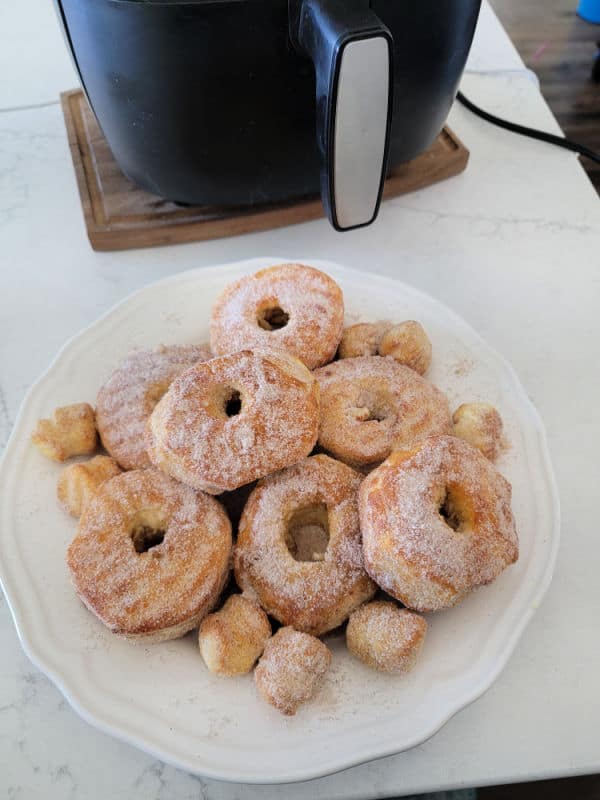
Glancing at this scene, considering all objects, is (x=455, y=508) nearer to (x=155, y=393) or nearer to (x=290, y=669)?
(x=290, y=669)

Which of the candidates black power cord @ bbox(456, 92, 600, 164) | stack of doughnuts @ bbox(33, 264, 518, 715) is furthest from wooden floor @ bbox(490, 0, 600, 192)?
stack of doughnuts @ bbox(33, 264, 518, 715)

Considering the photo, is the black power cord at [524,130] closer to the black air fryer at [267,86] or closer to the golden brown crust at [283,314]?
the black air fryer at [267,86]

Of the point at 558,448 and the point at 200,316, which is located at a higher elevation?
the point at 200,316

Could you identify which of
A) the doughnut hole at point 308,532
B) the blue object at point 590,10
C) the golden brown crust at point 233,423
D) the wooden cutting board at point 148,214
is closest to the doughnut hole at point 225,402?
the golden brown crust at point 233,423

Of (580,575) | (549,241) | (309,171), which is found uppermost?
(309,171)

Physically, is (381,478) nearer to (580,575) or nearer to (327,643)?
(327,643)

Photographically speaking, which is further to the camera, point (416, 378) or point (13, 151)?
point (13, 151)

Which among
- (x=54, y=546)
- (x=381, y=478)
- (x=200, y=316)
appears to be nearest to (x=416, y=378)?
(x=381, y=478)
